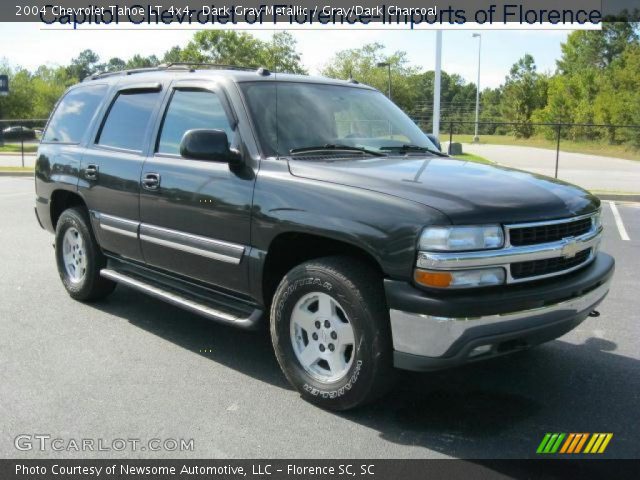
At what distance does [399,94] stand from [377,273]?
69601mm

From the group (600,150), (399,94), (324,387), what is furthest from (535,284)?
(399,94)

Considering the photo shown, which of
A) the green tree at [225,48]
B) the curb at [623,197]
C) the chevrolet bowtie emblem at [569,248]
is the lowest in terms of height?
the curb at [623,197]

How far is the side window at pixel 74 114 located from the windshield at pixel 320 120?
2.08 meters

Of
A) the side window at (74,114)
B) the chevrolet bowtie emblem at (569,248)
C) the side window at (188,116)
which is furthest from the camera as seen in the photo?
the side window at (74,114)

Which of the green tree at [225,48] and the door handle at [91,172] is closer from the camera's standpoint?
the door handle at [91,172]

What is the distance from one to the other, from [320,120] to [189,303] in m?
1.54

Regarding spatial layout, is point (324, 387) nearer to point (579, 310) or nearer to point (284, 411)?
point (284, 411)

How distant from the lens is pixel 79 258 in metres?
5.74

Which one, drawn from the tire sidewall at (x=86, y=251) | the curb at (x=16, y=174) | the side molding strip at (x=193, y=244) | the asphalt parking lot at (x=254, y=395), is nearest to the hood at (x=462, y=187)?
Answer: the side molding strip at (x=193, y=244)

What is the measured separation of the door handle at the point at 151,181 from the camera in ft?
14.9

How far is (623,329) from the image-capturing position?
200 inches
